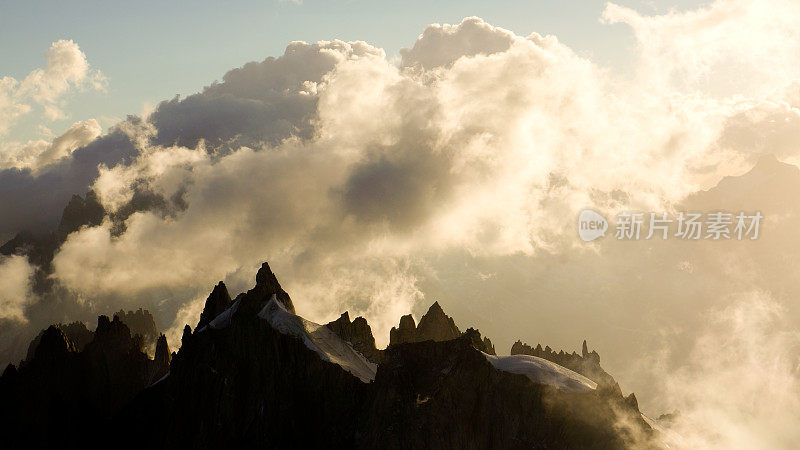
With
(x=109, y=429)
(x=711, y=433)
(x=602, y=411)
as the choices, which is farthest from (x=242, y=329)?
(x=711, y=433)

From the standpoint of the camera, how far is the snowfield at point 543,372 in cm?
9188

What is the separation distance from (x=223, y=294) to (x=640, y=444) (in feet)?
361

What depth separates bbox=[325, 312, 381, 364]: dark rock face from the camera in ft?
429

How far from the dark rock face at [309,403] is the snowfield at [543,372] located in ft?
5.12

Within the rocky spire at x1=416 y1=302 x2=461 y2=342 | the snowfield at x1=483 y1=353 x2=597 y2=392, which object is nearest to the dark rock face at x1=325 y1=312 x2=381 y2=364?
→ the rocky spire at x1=416 y1=302 x2=461 y2=342

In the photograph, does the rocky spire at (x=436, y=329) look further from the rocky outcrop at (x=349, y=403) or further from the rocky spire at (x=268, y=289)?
the rocky outcrop at (x=349, y=403)

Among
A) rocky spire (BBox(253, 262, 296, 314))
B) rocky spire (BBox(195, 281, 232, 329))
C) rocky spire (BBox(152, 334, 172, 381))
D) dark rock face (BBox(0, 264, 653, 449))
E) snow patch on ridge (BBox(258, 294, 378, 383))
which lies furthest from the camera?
rocky spire (BBox(152, 334, 172, 381))

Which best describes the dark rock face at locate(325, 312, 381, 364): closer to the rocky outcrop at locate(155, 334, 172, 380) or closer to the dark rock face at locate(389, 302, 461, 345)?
the dark rock face at locate(389, 302, 461, 345)

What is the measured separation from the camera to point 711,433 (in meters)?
112

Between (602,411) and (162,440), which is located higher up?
(602,411)

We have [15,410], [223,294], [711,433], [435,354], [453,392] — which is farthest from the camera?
[223,294]

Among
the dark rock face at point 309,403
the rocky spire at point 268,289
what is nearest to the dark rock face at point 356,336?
the dark rock face at point 309,403

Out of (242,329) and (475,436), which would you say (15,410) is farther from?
(475,436)

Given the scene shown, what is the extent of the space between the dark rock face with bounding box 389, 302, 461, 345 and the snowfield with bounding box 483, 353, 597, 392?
48.9 meters
